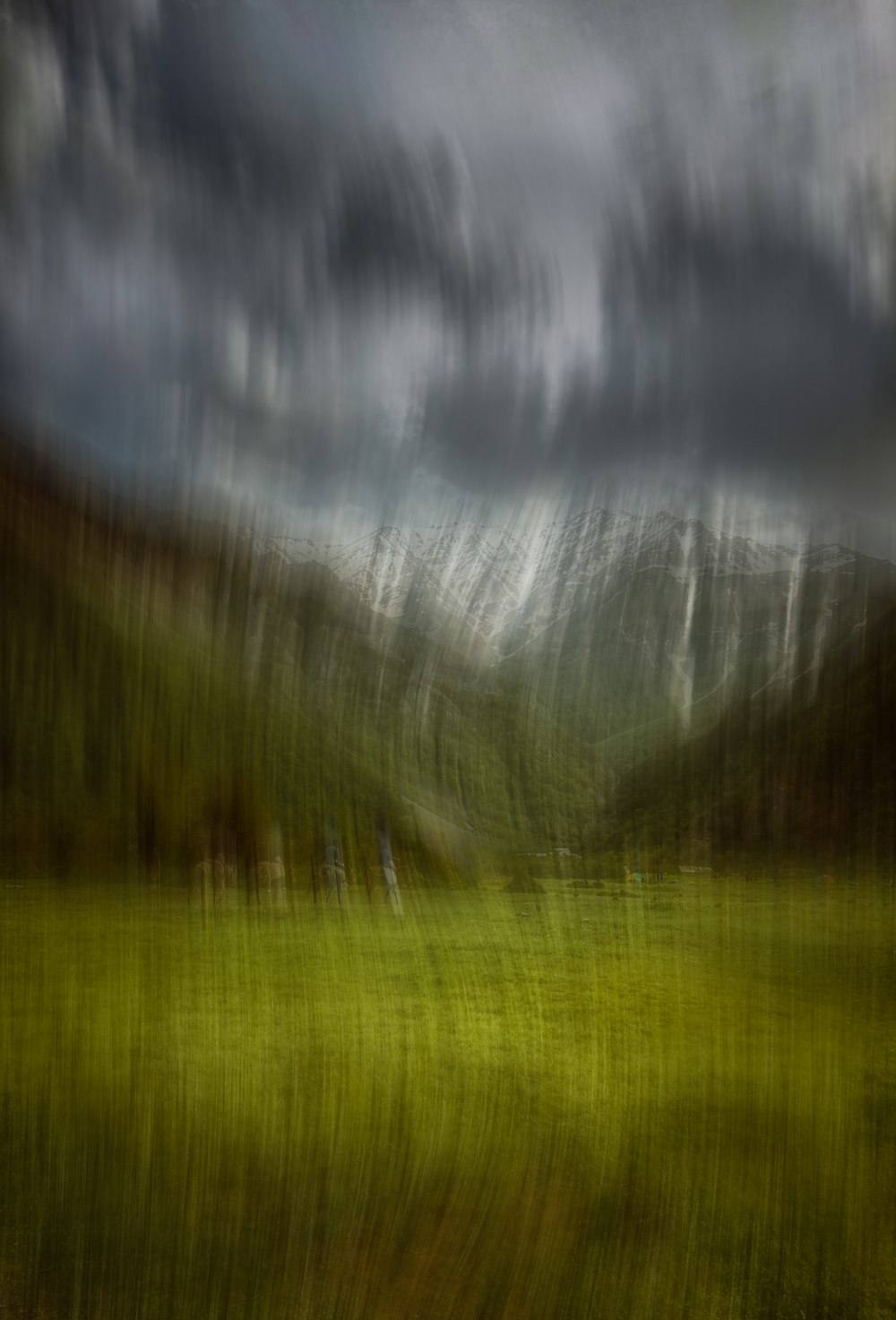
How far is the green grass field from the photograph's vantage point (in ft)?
0.90

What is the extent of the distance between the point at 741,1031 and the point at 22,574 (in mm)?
326

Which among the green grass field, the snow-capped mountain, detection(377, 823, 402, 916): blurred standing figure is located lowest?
the green grass field

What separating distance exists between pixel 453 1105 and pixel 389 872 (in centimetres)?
8

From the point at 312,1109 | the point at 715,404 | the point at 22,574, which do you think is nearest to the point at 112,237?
the point at 22,574

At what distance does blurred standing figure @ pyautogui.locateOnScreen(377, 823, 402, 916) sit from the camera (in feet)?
1.04

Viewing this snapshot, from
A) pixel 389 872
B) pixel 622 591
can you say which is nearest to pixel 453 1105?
pixel 389 872

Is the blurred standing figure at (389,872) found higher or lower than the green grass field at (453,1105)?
higher

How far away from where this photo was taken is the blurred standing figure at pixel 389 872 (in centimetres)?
32

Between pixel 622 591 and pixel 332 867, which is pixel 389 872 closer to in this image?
pixel 332 867

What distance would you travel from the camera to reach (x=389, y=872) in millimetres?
319

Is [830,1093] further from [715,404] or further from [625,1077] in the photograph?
[715,404]

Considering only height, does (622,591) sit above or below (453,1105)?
above

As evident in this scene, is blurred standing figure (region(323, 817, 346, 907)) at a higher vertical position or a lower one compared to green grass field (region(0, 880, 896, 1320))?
higher

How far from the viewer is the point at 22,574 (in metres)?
0.36
